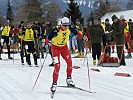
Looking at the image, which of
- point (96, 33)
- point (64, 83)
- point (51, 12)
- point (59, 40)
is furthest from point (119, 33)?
point (51, 12)

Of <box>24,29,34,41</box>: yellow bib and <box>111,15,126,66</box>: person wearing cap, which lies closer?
<box>111,15,126,66</box>: person wearing cap

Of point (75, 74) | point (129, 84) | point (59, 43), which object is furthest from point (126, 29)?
point (59, 43)

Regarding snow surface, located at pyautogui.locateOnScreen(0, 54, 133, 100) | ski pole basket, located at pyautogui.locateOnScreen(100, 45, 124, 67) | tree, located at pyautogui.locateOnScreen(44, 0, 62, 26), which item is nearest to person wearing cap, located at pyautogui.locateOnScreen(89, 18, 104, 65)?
ski pole basket, located at pyautogui.locateOnScreen(100, 45, 124, 67)

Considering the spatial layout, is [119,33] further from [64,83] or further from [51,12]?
[51,12]

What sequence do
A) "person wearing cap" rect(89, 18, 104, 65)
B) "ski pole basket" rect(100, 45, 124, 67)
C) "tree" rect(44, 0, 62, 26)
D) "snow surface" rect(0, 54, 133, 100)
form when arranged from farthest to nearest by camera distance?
1. "tree" rect(44, 0, 62, 26)
2. "person wearing cap" rect(89, 18, 104, 65)
3. "ski pole basket" rect(100, 45, 124, 67)
4. "snow surface" rect(0, 54, 133, 100)

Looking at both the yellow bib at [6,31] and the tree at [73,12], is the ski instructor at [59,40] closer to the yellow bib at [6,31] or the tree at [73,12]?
the yellow bib at [6,31]

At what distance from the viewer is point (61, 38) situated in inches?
375

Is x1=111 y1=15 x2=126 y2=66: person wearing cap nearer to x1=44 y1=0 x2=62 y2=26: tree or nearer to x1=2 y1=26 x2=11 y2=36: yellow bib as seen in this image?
x1=2 y1=26 x2=11 y2=36: yellow bib

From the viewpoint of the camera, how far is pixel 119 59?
49.6 feet

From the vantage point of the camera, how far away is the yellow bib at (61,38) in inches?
373

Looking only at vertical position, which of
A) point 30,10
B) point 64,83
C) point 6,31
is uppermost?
point 30,10

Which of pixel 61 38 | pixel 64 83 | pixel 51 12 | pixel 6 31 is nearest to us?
pixel 61 38

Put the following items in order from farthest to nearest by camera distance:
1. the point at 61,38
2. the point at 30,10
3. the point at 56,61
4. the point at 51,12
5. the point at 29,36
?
the point at 51,12 < the point at 30,10 < the point at 29,36 < the point at 61,38 < the point at 56,61

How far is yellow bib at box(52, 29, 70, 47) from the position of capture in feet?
31.1
